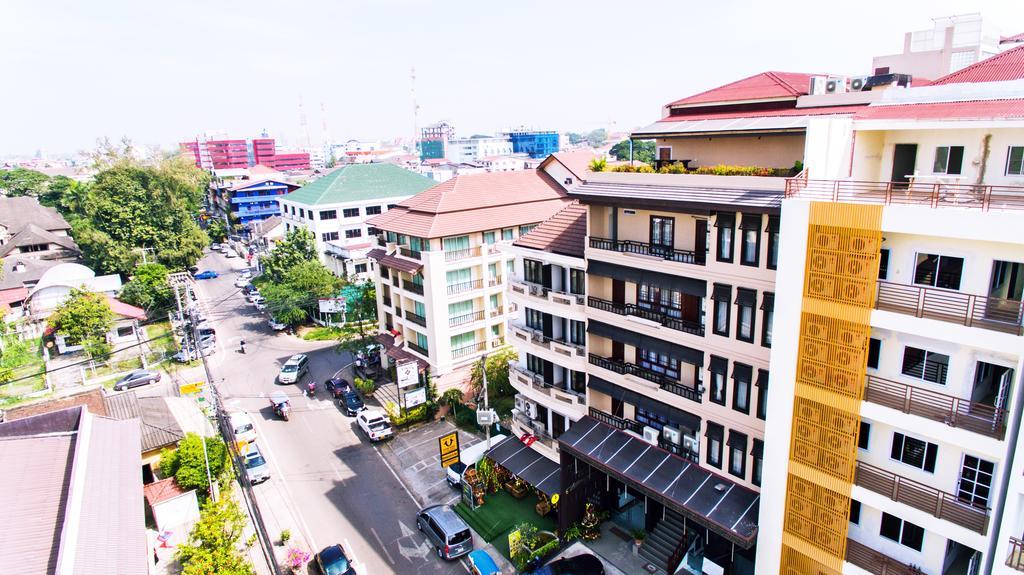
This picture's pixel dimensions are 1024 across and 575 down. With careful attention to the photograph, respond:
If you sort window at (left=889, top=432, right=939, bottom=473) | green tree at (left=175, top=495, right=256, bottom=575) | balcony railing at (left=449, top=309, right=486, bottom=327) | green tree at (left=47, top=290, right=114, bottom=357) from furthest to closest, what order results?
green tree at (left=47, top=290, right=114, bottom=357), balcony railing at (left=449, top=309, right=486, bottom=327), green tree at (left=175, top=495, right=256, bottom=575), window at (left=889, top=432, right=939, bottom=473)

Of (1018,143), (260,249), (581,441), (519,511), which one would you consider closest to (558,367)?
(581,441)

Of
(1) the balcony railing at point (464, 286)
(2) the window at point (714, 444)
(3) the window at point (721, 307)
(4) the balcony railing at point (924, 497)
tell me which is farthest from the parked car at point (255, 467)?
(4) the balcony railing at point (924, 497)

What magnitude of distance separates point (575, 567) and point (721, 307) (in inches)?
505

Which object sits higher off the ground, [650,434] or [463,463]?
[650,434]

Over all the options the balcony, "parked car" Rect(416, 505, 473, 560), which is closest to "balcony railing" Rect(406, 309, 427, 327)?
"parked car" Rect(416, 505, 473, 560)

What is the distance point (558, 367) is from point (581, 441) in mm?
4663

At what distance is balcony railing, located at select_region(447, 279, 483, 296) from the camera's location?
40.0 m

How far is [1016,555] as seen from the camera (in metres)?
13.7

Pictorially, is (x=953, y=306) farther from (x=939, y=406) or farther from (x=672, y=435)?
(x=672, y=435)

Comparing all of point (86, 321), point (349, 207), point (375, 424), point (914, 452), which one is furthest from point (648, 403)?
point (349, 207)

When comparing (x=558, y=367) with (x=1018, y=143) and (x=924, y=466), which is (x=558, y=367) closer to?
(x=924, y=466)

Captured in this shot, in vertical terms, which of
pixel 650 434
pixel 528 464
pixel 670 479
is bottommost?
pixel 528 464

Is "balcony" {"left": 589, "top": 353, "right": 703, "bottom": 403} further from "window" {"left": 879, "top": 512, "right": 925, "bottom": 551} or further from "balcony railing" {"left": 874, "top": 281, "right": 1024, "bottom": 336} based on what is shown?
"balcony railing" {"left": 874, "top": 281, "right": 1024, "bottom": 336}

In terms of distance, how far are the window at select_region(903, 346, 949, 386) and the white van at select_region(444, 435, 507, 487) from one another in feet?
70.2
